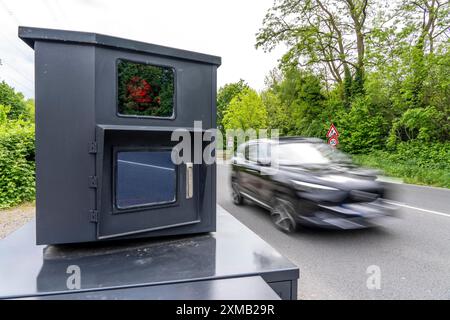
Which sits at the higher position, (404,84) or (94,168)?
(404,84)

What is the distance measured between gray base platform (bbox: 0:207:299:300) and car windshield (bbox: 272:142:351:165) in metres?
2.70

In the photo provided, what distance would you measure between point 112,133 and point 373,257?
3625mm

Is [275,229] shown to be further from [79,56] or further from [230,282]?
[79,56]

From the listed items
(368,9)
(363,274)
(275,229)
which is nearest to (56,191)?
(363,274)

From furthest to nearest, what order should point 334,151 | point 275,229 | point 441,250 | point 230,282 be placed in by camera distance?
point 334,151, point 275,229, point 441,250, point 230,282

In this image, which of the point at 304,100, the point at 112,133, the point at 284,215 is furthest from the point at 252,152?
the point at 304,100

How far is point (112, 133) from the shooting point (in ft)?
6.86

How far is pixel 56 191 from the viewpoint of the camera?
6.59 feet

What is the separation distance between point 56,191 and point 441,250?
488cm

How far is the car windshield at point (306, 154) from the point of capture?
4948 mm

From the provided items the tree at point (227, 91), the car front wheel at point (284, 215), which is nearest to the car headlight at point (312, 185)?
the car front wheel at point (284, 215)

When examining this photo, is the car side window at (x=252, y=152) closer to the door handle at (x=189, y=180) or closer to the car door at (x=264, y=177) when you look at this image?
the car door at (x=264, y=177)

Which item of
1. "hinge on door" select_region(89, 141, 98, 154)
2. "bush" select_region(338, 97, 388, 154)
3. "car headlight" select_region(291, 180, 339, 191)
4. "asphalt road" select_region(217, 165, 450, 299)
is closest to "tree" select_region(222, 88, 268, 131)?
"bush" select_region(338, 97, 388, 154)

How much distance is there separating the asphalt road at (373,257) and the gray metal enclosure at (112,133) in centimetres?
183
